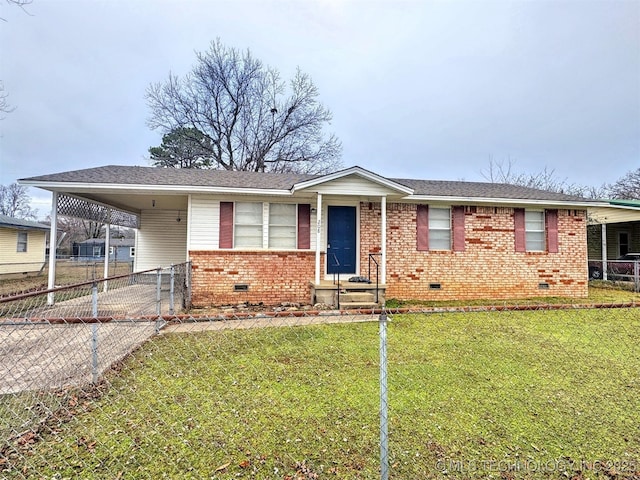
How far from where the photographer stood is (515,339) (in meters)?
5.63

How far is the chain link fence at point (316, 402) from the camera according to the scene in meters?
2.43

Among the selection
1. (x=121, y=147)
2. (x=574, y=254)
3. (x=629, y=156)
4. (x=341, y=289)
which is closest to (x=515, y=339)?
(x=341, y=289)

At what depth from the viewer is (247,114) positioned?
26.0 metres

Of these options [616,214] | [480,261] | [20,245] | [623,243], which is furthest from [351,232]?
[20,245]

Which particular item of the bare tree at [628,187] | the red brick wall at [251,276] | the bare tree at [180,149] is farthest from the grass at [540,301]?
the bare tree at [628,187]

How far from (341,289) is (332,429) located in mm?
5545

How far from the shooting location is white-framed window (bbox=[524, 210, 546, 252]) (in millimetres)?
10383

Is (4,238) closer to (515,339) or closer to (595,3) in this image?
(515,339)

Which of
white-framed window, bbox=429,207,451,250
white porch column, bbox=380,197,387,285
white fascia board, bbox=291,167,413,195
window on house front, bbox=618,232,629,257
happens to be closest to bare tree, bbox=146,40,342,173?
white-framed window, bbox=429,207,451,250

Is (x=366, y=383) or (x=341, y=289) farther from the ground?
(x=341, y=289)

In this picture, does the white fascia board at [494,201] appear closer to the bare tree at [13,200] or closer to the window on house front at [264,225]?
the window on house front at [264,225]

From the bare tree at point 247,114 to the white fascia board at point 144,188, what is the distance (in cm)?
1717

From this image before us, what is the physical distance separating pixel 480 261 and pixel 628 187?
97.1ft

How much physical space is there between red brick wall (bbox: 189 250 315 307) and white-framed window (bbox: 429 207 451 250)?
12.6 ft
